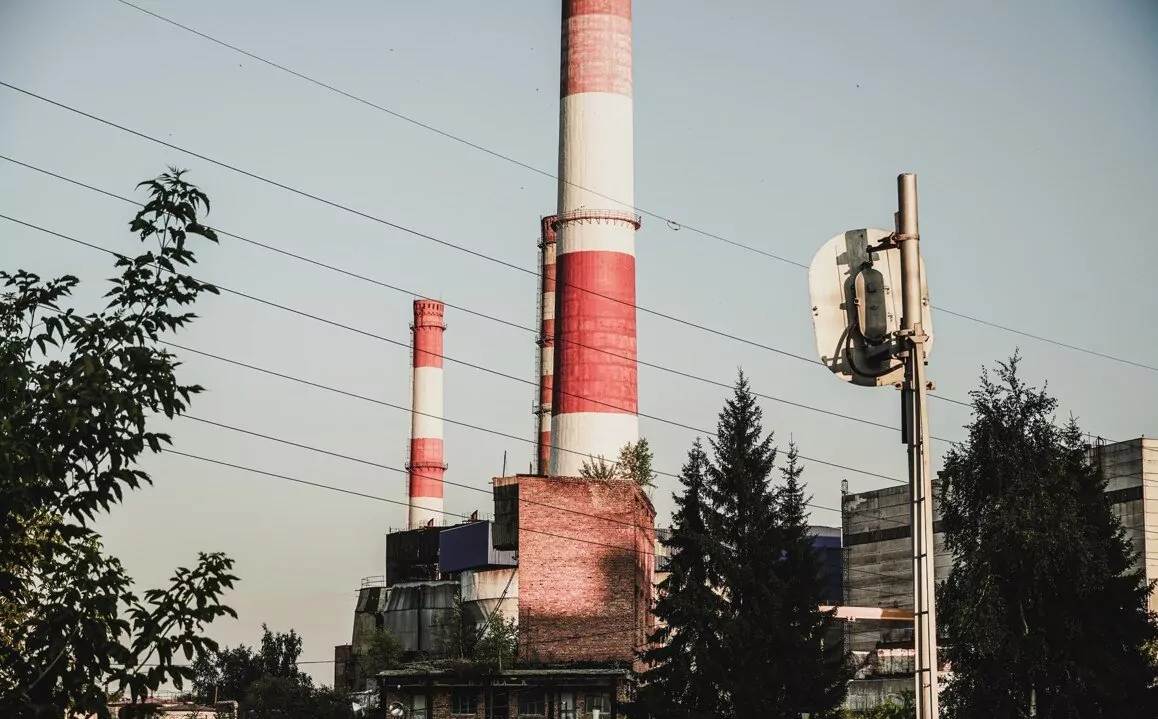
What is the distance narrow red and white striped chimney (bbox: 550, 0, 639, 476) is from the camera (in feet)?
158

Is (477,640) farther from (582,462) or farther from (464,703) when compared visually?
(582,462)

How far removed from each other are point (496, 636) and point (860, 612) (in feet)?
56.8

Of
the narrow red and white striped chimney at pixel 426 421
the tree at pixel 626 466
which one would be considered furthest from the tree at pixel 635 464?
the narrow red and white striped chimney at pixel 426 421

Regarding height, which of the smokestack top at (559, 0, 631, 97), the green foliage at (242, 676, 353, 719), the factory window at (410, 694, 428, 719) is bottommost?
the green foliage at (242, 676, 353, 719)

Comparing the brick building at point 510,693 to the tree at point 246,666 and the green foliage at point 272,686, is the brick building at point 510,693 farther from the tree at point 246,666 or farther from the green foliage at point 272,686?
the tree at point 246,666

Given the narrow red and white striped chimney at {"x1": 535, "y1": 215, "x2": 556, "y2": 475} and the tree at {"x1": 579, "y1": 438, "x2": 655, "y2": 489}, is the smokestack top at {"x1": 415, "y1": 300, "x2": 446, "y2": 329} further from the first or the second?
the tree at {"x1": 579, "y1": 438, "x2": 655, "y2": 489}

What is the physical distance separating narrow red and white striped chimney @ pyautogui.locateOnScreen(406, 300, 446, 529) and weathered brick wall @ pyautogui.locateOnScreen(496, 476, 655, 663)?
25003mm

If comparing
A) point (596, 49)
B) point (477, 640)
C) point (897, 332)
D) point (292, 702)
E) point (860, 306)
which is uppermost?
point (596, 49)

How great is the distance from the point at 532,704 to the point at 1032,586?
20.0 meters

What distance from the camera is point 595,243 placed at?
48.3 meters

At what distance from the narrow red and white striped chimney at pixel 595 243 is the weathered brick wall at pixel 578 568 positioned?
1241 millimetres

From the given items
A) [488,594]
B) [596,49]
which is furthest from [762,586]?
[488,594]

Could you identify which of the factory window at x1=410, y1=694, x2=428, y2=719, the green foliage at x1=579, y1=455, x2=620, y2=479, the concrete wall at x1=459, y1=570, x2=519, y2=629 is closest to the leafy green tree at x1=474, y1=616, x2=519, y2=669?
the factory window at x1=410, y1=694, x2=428, y2=719

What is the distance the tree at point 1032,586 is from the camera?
3209 centimetres
